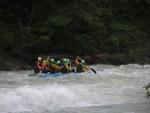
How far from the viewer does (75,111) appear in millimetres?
8688

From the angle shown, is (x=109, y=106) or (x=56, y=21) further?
(x=56, y=21)

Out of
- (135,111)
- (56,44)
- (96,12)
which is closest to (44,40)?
(56,44)

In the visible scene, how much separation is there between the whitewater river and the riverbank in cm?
278

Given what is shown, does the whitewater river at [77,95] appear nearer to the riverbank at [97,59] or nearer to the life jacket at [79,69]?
the life jacket at [79,69]

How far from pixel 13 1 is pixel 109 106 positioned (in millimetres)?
11270

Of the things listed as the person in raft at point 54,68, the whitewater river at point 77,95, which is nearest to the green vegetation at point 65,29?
the person in raft at point 54,68

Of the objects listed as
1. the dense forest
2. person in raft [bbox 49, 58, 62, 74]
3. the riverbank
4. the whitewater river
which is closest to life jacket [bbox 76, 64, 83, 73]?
person in raft [bbox 49, 58, 62, 74]

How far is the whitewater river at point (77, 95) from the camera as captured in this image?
29.2ft

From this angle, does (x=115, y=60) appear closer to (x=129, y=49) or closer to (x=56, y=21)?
(x=129, y=49)

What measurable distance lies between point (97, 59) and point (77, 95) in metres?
8.02

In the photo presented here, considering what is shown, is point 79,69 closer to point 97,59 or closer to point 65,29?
point 97,59

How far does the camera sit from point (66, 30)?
17.8 metres

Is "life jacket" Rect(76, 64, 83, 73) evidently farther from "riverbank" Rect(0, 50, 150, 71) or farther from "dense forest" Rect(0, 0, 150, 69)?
"dense forest" Rect(0, 0, 150, 69)

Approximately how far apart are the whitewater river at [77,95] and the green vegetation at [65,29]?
408 cm
